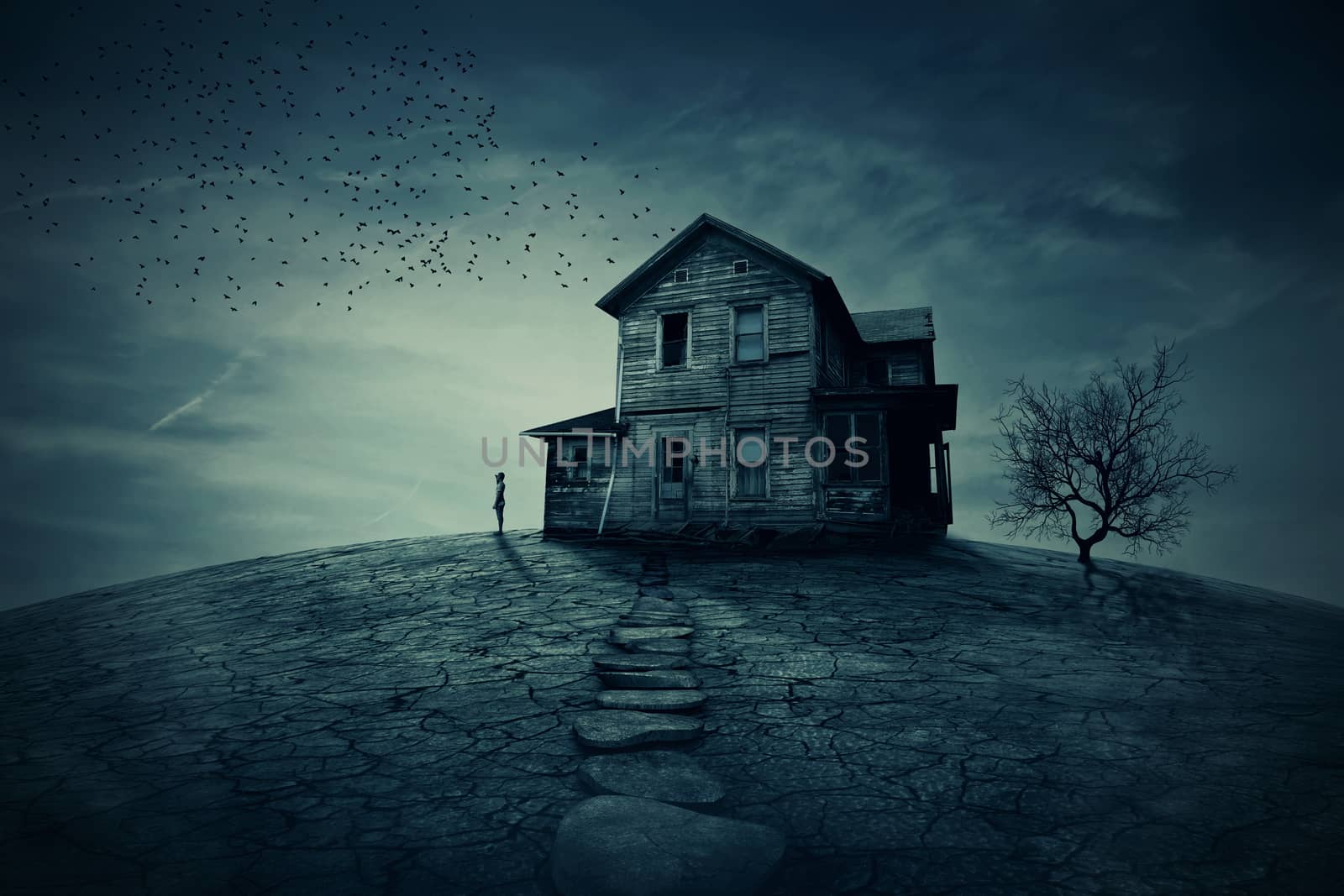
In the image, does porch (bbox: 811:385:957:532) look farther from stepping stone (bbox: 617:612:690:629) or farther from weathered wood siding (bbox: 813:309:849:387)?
stepping stone (bbox: 617:612:690:629)

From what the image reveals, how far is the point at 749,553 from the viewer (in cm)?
1409

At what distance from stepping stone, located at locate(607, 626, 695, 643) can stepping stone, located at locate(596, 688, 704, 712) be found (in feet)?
4.86

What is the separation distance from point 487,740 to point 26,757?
3.61 meters

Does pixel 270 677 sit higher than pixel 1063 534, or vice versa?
pixel 1063 534

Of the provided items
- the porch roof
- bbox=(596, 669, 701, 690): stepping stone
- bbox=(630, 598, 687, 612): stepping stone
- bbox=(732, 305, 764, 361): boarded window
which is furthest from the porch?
bbox=(596, 669, 701, 690): stepping stone

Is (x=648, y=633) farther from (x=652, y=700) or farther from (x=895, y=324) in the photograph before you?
(x=895, y=324)

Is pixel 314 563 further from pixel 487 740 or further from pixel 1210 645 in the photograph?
pixel 1210 645

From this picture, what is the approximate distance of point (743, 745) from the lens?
4328mm

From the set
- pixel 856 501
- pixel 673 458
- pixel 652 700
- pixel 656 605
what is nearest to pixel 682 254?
pixel 673 458

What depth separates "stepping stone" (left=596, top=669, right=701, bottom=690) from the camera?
5447mm

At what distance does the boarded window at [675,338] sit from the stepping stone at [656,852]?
49.8 ft

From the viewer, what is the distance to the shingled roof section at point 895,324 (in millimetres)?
21203

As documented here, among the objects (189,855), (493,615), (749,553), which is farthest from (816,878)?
(749,553)

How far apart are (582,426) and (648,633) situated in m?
12.1
